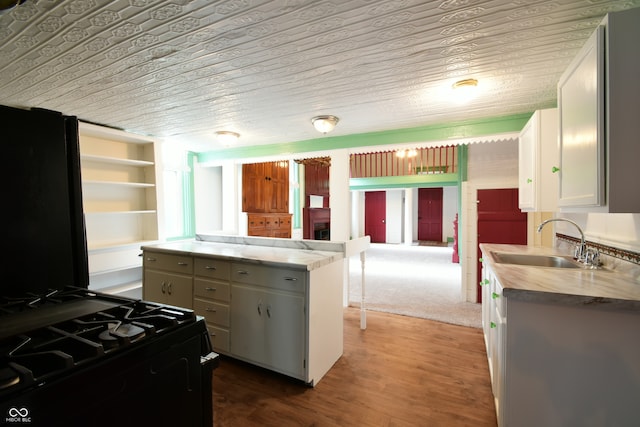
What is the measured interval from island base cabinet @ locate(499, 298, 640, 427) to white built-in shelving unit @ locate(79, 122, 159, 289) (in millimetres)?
3940

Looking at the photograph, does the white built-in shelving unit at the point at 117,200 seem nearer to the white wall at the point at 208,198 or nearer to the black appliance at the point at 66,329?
the white wall at the point at 208,198

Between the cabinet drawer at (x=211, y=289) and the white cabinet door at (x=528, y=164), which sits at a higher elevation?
the white cabinet door at (x=528, y=164)

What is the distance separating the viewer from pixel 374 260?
23.3ft

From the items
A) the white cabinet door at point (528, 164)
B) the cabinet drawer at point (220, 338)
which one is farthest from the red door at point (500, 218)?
the cabinet drawer at point (220, 338)

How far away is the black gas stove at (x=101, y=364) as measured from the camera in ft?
1.84

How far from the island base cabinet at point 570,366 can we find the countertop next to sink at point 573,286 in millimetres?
52

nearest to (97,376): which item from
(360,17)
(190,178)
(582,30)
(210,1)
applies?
(210,1)

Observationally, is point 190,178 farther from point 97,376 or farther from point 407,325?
point 97,376

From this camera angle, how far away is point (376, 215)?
37.6 feet

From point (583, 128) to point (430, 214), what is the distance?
33.0 feet

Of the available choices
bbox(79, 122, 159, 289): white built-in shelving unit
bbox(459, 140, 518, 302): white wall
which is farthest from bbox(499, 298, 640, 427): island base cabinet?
bbox(79, 122, 159, 289): white built-in shelving unit

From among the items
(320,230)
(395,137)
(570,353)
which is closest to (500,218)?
(395,137)

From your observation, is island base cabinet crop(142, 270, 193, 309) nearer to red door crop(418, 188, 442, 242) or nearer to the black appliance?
the black appliance

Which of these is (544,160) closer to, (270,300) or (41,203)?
(270,300)
